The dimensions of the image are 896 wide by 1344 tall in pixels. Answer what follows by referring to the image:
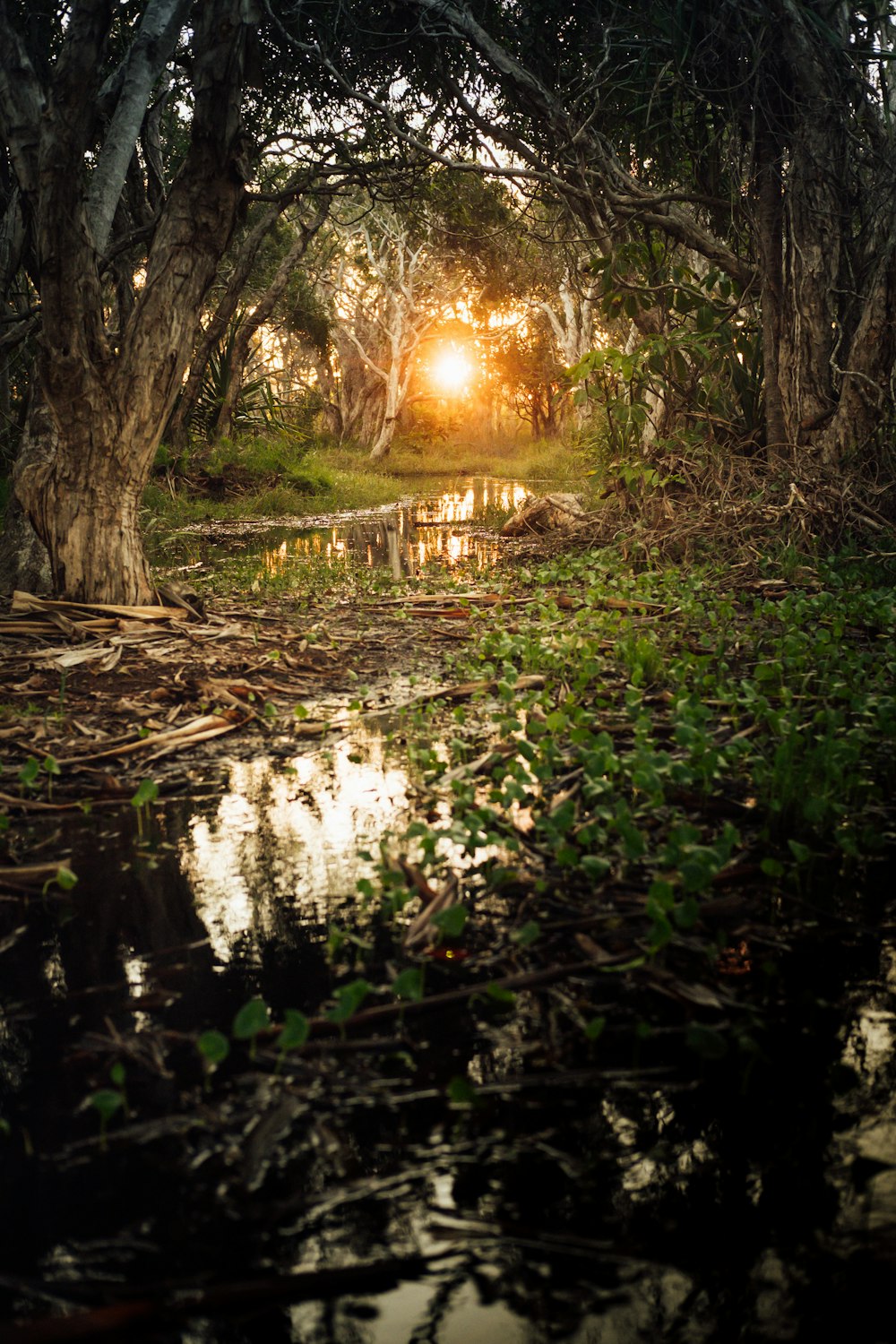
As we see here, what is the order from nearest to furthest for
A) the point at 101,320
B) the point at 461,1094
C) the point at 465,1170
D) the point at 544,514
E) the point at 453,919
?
the point at 465,1170 < the point at 461,1094 < the point at 453,919 < the point at 101,320 < the point at 544,514

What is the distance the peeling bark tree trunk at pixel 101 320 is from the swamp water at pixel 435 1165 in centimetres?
392

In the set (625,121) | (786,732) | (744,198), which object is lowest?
(786,732)

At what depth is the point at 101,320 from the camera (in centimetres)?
564

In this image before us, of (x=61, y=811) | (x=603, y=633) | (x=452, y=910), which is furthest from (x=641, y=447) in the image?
(x=452, y=910)

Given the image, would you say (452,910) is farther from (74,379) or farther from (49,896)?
(74,379)

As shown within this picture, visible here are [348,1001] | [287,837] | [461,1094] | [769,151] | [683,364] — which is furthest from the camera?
[683,364]

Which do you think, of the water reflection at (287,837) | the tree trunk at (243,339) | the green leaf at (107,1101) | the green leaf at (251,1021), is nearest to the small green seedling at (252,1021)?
the green leaf at (251,1021)

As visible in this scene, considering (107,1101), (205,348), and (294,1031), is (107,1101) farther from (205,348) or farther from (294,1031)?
(205,348)

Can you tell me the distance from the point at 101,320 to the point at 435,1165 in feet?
17.3

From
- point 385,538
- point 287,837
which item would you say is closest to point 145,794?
point 287,837

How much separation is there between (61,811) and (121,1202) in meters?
2.02

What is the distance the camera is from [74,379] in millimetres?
5559

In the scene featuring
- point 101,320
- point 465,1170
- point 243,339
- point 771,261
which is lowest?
point 465,1170

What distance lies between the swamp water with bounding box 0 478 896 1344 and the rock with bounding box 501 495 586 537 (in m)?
Answer: 8.61
